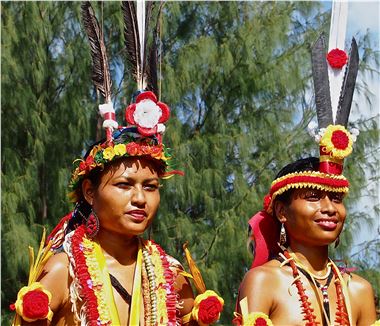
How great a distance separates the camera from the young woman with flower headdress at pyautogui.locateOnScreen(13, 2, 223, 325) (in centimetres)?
473

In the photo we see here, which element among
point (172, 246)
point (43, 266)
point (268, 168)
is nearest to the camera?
point (43, 266)

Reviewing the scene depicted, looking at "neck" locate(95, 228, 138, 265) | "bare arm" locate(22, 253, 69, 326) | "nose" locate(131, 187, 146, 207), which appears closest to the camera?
"bare arm" locate(22, 253, 69, 326)

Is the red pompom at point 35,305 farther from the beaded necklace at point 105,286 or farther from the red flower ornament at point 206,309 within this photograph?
the red flower ornament at point 206,309

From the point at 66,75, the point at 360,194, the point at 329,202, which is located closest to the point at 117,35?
the point at 66,75

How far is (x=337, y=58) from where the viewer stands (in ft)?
17.9

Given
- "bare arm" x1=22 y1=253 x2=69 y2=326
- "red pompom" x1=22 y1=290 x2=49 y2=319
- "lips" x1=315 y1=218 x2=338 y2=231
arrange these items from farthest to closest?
"lips" x1=315 y1=218 x2=338 y2=231, "bare arm" x1=22 y1=253 x2=69 y2=326, "red pompom" x1=22 y1=290 x2=49 y2=319

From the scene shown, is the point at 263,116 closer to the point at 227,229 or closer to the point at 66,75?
the point at 227,229

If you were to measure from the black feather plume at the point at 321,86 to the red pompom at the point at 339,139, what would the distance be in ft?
0.39

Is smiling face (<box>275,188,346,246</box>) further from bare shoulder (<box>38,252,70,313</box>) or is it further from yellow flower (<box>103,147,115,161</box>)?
bare shoulder (<box>38,252,70,313</box>)

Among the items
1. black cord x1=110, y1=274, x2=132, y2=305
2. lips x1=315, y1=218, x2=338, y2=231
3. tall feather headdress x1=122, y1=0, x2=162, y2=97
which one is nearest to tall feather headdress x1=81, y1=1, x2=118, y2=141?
tall feather headdress x1=122, y1=0, x2=162, y2=97

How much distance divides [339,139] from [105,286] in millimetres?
1469

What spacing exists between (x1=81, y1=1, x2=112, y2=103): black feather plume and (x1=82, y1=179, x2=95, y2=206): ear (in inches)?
17.9

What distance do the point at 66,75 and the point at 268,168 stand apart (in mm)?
2437

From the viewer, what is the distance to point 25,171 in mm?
10586
